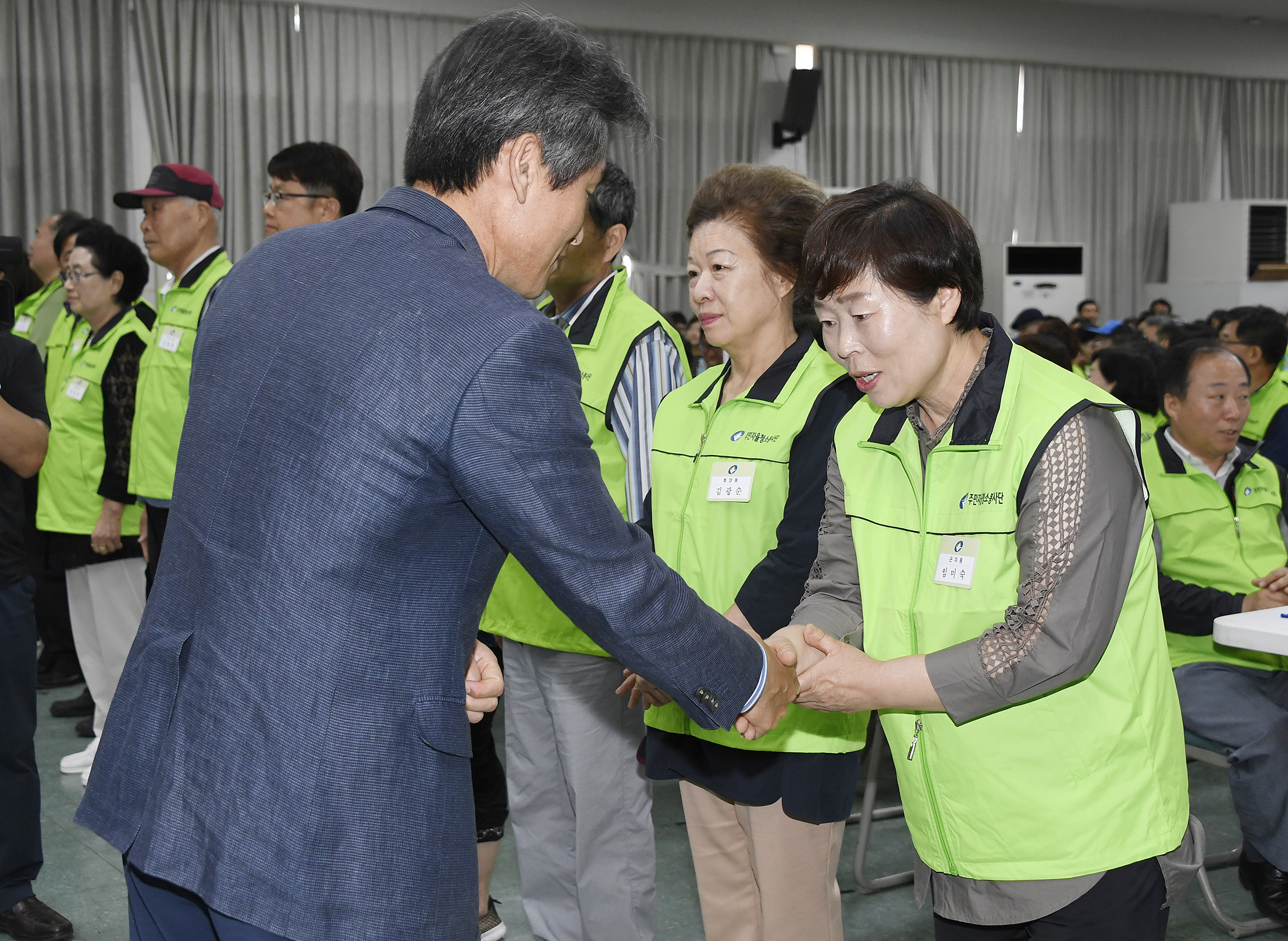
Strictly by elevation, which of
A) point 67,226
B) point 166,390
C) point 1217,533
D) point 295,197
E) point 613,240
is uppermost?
point 67,226

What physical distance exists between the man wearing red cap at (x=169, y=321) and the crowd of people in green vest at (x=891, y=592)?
52 centimetres

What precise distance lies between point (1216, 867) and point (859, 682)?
2074 millimetres

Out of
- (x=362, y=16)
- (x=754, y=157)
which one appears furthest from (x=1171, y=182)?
(x=362, y=16)

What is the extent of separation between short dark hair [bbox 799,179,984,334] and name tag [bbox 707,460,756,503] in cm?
42

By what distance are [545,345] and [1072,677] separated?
0.75m

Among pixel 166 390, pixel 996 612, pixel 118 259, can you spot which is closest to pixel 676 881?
pixel 996 612

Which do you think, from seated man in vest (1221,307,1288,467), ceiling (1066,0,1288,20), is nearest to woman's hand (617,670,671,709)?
seated man in vest (1221,307,1288,467)

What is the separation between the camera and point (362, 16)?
376 inches

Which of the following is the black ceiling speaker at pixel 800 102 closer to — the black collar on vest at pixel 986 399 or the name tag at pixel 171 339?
the name tag at pixel 171 339

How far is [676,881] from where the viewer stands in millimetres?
3004

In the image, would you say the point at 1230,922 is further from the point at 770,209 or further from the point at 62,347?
the point at 62,347

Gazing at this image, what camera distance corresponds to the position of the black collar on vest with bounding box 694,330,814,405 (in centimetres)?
193

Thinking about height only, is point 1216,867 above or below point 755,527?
below

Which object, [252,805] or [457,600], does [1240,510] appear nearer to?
[457,600]
